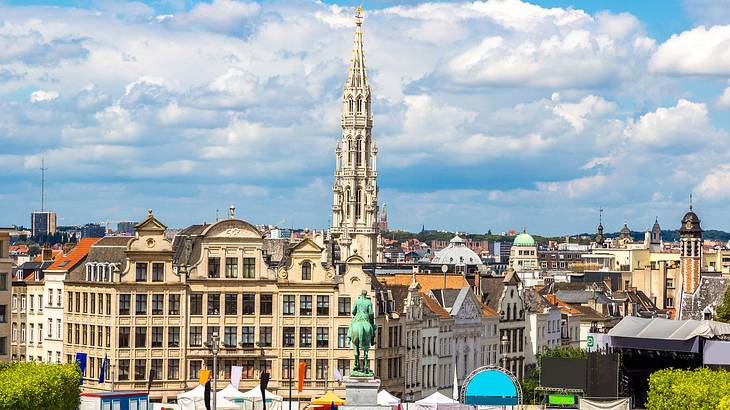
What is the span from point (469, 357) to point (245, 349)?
2730 centimetres

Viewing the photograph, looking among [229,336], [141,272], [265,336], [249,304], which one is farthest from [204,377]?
[141,272]

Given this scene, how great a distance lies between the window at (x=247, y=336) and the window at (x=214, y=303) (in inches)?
87.9

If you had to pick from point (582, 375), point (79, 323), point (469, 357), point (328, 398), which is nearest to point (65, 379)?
point (328, 398)

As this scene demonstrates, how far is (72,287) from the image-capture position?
13125 centimetres

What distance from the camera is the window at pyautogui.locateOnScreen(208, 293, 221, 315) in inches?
5032

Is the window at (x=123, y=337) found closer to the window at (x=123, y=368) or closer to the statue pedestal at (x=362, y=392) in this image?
the window at (x=123, y=368)

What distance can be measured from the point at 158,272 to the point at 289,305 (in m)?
9.31

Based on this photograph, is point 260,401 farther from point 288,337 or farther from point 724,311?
point 724,311

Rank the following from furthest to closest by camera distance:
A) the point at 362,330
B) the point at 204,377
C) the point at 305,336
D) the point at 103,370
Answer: the point at 305,336, the point at 103,370, the point at 204,377, the point at 362,330

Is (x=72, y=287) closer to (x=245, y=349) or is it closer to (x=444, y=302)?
(x=245, y=349)

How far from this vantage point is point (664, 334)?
Answer: 103 meters

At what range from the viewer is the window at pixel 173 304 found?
12738cm

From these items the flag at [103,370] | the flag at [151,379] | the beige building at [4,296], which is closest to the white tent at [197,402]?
the flag at [151,379]

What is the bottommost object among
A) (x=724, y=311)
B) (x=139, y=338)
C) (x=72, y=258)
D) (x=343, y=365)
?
(x=343, y=365)
